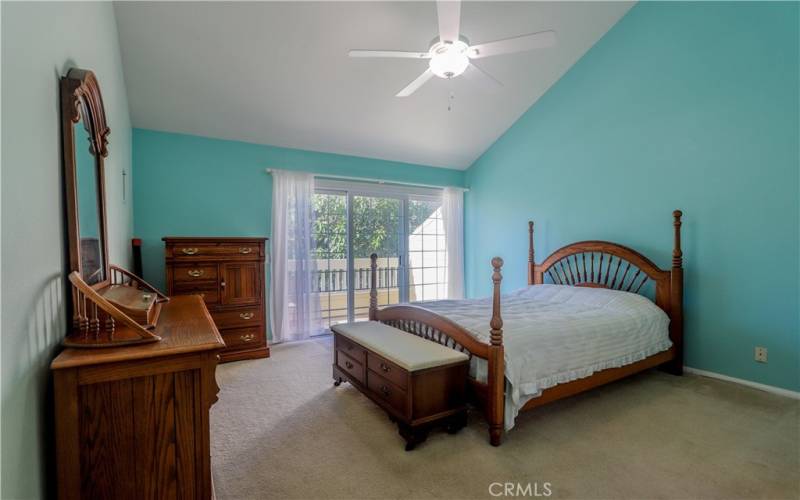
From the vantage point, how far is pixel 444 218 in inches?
221

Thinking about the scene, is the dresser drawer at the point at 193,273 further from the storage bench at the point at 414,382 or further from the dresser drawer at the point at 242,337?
the storage bench at the point at 414,382

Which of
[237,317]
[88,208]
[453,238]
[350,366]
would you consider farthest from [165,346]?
[453,238]

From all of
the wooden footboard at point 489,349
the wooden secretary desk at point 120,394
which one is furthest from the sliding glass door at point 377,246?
the wooden secretary desk at point 120,394

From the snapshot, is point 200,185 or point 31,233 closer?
point 31,233

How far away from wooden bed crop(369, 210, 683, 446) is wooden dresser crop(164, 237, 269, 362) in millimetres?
1267

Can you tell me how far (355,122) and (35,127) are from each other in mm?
3399

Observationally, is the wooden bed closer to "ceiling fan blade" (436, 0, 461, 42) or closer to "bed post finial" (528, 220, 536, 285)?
"bed post finial" (528, 220, 536, 285)

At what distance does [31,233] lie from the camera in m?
1.01

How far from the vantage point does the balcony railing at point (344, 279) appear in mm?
4629

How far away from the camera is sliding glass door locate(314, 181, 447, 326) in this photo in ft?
15.5

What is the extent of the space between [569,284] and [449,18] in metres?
3.13

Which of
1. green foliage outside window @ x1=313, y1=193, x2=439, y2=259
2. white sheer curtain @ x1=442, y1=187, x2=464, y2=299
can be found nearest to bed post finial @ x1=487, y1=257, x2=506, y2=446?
green foliage outside window @ x1=313, y1=193, x2=439, y2=259

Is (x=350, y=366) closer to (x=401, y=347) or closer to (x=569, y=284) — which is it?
(x=401, y=347)

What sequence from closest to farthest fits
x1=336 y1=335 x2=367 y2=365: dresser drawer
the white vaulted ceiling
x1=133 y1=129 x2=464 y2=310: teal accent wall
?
1. x1=336 y1=335 x2=367 y2=365: dresser drawer
2. the white vaulted ceiling
3. x1=133 y1=129 x2=464 y2=310: teal accent wall
